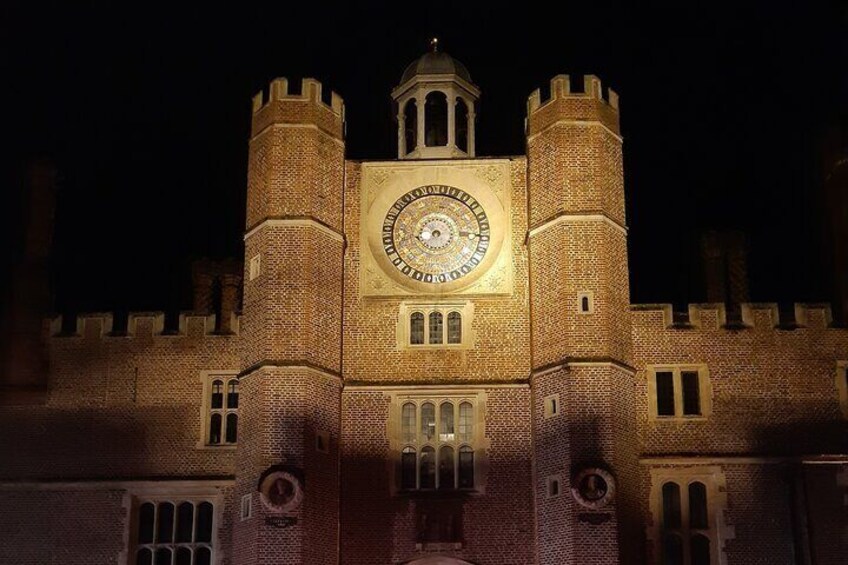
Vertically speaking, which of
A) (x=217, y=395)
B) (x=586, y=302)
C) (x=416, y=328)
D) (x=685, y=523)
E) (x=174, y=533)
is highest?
(x=586, y=302)

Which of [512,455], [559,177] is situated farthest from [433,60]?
[512,455]

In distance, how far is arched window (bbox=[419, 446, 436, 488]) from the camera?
29.1 metres

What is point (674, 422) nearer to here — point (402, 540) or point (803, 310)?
point (803, 310)

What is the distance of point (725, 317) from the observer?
3047 centimetres

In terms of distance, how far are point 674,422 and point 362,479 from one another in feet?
22.4

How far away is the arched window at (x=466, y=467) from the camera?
2903cm

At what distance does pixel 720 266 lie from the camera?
33.3 meters

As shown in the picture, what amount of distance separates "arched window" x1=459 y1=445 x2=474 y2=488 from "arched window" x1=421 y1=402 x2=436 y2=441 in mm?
726

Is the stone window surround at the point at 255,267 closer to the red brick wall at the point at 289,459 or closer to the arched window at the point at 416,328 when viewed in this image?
the red brick wall at the point at 289,459

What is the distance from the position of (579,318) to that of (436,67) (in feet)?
25.0

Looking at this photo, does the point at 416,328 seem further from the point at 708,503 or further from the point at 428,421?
the point at 708,503

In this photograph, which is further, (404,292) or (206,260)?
(206,260)

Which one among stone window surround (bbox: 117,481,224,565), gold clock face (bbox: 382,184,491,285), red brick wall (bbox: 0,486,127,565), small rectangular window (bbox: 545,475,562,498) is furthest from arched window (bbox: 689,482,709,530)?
red brick wall (bbox: 0,486,127,565)

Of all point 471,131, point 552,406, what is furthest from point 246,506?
point 471,131
